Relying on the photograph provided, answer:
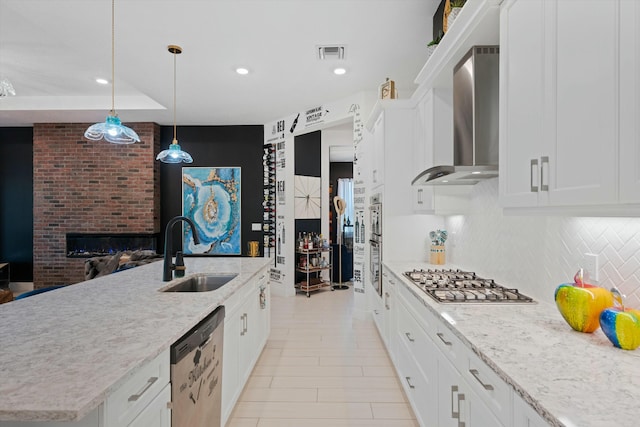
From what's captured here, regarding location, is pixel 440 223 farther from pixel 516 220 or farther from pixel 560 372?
pixel 560 372

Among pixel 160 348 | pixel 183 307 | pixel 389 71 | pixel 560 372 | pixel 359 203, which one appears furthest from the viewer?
pixel 359 203

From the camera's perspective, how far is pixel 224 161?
6047mm

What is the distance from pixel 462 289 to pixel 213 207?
4.90 meters

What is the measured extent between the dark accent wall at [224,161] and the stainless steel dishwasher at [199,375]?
167 inches

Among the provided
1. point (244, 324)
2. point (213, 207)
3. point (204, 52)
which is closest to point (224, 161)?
point (213, 207)

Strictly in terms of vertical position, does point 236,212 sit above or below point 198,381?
above

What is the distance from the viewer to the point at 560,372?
958mm

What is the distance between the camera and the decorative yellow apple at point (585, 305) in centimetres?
121

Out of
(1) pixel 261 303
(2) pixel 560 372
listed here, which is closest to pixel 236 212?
(1) pixel 261 303

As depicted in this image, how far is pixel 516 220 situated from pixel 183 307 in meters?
1.99

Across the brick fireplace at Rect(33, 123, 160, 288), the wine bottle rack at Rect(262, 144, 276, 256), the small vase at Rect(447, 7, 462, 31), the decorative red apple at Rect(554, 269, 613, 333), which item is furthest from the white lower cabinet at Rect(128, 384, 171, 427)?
the brick fireplace at Rect(33, 123, 160, 288)

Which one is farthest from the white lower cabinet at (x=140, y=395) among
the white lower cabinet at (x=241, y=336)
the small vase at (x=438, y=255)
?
the small vase at (x=438, y=255)

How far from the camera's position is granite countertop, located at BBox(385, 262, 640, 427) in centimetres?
78

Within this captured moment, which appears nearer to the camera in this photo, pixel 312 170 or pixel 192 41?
pixel 192 41
